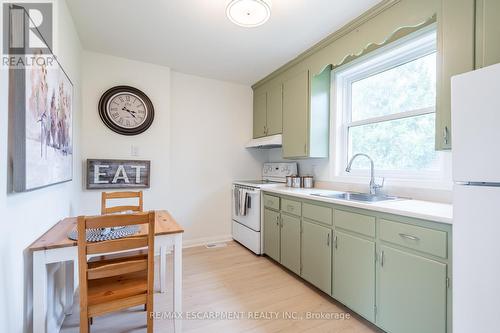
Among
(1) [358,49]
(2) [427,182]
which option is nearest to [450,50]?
(1) [358,49]

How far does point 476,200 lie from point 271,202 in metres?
1.93

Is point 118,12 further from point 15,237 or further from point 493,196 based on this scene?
point 493,196

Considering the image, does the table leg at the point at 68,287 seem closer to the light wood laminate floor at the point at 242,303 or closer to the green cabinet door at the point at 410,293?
the light wood laminate floor at the point at 242,303

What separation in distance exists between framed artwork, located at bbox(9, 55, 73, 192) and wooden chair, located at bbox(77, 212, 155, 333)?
35 centimetres

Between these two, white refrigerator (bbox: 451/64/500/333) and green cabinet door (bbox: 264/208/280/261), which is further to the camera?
green cabinet door (bbox: 264/208/280/261)

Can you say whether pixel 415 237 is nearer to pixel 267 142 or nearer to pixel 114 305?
pixel 114 305

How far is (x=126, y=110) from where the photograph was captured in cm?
273

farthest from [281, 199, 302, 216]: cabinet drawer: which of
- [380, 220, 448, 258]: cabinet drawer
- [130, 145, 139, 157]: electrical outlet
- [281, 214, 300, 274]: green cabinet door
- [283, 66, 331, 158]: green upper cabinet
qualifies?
[130, 145, 139, 157]: electrical outlet

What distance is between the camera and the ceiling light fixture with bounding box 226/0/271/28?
1.65 metres

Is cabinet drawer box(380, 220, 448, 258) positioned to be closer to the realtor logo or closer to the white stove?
the white stove

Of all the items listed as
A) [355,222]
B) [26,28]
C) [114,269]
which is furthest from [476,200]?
[26,28]

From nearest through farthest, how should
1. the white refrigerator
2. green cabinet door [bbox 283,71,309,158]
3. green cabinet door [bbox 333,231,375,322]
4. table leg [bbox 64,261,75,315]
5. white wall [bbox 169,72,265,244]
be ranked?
the white refrigerator → green cabinet door [bbox 333,231,375,322] → table leg [bbox 64,261,75,315] → green cabinet door [bbox 283,71,309,158] → white wall [bbox 169,72,265,244]

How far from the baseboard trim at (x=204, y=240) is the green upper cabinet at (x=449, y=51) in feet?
9.21

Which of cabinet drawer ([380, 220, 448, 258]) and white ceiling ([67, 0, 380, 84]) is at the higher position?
white ceiling ([67, 0, 380, 84])
